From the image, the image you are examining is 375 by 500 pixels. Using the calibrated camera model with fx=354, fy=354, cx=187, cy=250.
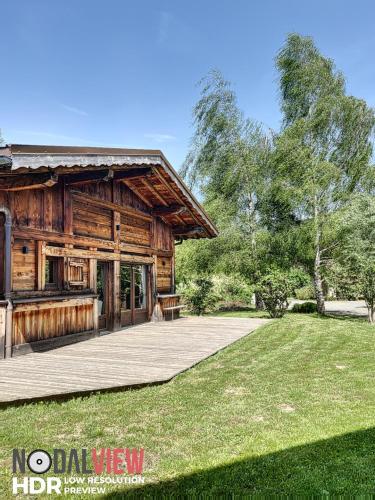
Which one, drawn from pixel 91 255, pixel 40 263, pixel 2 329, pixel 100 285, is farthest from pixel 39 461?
pixel 100 285

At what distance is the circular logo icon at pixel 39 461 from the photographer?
2.97m

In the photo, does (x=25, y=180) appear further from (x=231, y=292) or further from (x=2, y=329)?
(x=231, y=292)

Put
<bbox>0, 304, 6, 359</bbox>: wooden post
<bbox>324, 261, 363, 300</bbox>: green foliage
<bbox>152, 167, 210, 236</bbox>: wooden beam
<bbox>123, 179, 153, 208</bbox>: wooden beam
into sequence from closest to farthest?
<bbox>0, 304, 6, 359</bbox>: wooden post
<bbox>152, 167, 210, 236</bbox>: wooden beam
<bbox>123, 179, 153, 208</bbox>: wooden beam
<bbox>324, 261, 363, 300</bbox>: green foliage

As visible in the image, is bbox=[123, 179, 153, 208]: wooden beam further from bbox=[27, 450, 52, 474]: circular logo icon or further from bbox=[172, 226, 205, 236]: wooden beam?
bbox=[27, 450, 52, 474]: circular logo icon

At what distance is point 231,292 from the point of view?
78.6 ft

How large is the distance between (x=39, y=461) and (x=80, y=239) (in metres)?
6.72

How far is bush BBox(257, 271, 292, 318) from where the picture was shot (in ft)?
50.6

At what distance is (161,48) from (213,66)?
6.37 metres

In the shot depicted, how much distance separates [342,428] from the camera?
3.57m

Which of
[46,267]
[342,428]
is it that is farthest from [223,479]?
[46,267]

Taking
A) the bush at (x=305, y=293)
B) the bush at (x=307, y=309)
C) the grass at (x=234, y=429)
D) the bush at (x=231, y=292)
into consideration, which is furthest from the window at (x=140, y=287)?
the bush at (x=305, y=293)

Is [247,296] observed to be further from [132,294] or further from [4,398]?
[4,398]

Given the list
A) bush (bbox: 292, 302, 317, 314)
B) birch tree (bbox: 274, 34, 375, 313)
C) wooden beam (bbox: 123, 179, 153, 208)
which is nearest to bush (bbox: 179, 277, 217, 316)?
bush (bbox: 292, 302, 317, 314)

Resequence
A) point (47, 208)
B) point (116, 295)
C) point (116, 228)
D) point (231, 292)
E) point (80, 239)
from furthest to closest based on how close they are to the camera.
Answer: point (231, 292) < point (116, 228) < point (116, 295) < point (80, 239) < point (47, 208)
